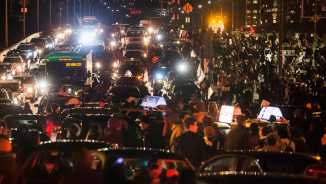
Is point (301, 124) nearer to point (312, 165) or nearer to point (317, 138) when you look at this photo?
point (317, 138)

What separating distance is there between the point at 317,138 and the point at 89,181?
275 inches

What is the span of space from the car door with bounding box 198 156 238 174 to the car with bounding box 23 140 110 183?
1499 millimetres

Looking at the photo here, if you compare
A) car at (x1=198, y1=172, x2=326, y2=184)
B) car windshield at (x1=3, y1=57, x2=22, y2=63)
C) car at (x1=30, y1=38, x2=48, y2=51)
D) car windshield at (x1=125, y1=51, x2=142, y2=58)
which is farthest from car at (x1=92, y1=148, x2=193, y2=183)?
car at (x1=30, y1=38, x2=48, y2=51)

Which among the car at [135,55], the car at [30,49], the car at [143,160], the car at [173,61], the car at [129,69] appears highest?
the car at [30,49]

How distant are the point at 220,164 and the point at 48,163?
224 centimetres

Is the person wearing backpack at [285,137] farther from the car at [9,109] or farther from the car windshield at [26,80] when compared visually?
the car windshield at [26,80]

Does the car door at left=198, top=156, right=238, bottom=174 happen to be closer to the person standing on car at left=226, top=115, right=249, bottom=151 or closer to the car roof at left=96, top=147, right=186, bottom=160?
the car roof at left=96, top=147, right=186, bottom=160

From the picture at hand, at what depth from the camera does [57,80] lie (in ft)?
87.7

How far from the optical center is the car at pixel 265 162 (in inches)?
284

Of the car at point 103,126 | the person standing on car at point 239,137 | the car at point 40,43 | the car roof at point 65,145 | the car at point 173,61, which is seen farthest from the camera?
the car at point 40,43

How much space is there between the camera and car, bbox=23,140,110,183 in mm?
7223

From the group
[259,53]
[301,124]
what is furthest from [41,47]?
[301,124]

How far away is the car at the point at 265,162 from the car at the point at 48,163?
5.68ft

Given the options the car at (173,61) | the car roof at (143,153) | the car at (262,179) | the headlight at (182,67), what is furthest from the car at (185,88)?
the car at (262,179)
